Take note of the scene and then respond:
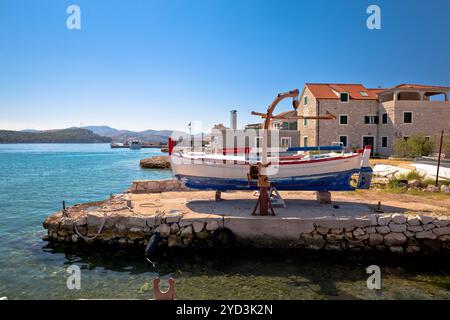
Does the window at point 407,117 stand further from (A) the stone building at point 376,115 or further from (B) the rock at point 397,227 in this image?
(B) the rock at point 397,227

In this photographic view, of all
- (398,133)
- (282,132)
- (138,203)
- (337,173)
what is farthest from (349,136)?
(138,203)

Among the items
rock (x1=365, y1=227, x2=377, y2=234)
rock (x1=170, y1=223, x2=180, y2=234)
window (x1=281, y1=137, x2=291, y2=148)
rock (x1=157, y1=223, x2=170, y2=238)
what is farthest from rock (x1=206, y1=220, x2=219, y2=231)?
window (x1=281, y1=137, x2=291, y2=148)

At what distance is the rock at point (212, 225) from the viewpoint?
1029cm

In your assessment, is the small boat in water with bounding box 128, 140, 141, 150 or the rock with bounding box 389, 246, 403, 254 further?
the small boat in water with bounding box 128, 140, 141, 150

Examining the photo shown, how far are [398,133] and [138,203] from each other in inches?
1243

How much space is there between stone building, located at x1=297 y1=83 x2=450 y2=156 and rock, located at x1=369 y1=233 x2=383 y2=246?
25673mm

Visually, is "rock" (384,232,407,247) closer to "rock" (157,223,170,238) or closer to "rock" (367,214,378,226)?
"rock" (367,214,378,226)

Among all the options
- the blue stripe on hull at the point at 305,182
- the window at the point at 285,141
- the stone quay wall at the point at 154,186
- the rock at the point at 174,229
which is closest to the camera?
the rock at the point at 174,229

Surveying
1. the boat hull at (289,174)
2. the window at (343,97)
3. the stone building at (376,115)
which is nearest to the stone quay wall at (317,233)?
the boat hull at (289,174)

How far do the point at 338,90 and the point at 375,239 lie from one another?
98.0ft

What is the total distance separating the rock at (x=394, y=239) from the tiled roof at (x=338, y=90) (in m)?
27.1

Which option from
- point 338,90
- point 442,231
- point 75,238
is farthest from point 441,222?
point 338,90

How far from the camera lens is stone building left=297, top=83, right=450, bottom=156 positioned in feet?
108
